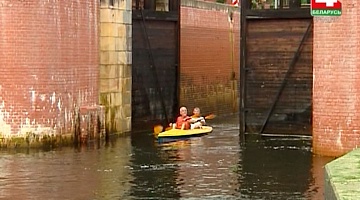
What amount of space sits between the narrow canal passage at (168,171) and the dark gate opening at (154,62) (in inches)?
127

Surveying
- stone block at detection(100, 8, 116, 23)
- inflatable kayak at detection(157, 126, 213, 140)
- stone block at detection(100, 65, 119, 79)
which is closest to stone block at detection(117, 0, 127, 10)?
stone block at detection(100, 8, 116, 23)

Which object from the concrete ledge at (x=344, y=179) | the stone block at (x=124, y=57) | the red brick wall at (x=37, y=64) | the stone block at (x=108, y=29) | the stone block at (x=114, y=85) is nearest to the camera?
the concrete ledge at (x=344, y=179)

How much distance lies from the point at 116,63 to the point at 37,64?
388 centimetres

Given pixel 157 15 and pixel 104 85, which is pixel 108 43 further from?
pixel 157 15

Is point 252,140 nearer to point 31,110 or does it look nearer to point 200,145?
point 200,145

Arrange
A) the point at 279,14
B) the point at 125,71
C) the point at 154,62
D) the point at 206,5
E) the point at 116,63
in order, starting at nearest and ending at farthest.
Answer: the point at 279,14
the point at 116,63
the point at 125,71
the point at 154,62
the point at 206,5

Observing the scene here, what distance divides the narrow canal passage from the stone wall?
1.47 metres

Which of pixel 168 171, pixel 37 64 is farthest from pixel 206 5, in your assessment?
pixel 168 171

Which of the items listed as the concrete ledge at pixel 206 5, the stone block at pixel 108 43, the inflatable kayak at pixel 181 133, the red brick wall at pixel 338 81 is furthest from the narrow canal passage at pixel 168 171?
the concrete ledge at pixel 206 5

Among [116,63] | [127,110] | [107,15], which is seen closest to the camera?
[107,15]

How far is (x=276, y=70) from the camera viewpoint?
21109 mm

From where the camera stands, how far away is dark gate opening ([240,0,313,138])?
20.6 metres

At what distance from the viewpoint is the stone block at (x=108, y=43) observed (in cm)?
2098

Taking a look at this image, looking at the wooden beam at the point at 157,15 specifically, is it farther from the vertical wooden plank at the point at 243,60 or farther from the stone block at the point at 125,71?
the vertical wooden plank at the point at 243,60
